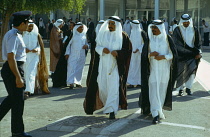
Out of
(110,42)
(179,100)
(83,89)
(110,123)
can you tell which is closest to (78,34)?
(83,89)

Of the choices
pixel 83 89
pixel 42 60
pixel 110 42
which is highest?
pixel 110 42

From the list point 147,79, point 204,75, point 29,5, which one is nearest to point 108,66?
point 147,79

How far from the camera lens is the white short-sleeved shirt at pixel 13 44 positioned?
21.1 ft

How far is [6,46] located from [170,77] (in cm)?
307

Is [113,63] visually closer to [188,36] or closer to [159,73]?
[159,73]

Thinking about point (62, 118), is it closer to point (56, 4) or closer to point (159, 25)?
point (159, 25)

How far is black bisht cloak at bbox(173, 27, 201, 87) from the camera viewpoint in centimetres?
1113

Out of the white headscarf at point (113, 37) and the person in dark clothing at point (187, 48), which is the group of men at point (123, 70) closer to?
the white headscarf at point (113, 37)

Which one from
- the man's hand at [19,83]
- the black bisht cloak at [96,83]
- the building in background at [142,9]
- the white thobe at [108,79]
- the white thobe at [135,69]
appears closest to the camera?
the man's hand at [19,83]

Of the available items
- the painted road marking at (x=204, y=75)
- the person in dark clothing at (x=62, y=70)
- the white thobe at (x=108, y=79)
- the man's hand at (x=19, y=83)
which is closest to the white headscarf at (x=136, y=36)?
the person in dark clothing at (x=62, y=70)

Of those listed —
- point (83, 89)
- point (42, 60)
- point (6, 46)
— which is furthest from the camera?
point (83, 89)

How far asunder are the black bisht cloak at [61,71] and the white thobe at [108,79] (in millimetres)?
4542

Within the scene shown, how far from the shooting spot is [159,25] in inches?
318

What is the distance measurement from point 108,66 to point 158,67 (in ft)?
2.87
